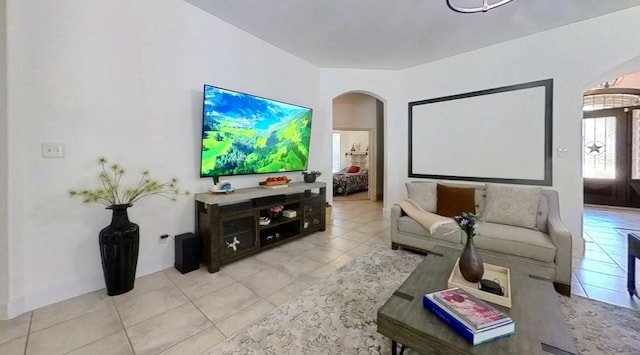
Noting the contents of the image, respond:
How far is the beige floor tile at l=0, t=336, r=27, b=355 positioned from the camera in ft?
5.02

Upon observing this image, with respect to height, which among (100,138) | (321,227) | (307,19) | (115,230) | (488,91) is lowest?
(321,227)

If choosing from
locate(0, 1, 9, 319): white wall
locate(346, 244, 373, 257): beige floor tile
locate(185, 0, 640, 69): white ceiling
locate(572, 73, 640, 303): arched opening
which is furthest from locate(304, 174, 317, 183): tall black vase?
locate(572, 73, 640, 303): arched opening

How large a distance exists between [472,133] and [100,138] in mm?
4654

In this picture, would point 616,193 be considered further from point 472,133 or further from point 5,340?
point 5,340

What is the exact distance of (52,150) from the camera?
202 centimetres

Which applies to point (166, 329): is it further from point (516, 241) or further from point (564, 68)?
point (564, 68)

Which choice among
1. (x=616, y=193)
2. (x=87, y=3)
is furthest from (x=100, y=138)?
(x=616, y=193)

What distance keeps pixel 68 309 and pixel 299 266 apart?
1.91 m

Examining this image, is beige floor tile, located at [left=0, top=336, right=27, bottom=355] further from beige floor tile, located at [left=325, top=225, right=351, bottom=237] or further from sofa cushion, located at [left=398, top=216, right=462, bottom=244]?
sofa cushion, located at [left=398, top=216, right=462, bottom=244]

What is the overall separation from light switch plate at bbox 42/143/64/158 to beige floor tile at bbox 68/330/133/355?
4.80ft

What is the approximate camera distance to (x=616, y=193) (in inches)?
220

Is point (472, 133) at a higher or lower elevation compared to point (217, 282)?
higher

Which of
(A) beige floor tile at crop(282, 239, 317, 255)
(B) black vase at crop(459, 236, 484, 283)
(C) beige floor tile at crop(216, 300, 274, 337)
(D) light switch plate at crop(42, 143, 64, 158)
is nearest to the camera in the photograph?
(B) black vase at crop(459, 236, 484, 283)

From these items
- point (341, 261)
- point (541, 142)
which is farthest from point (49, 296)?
point (541, 142)
